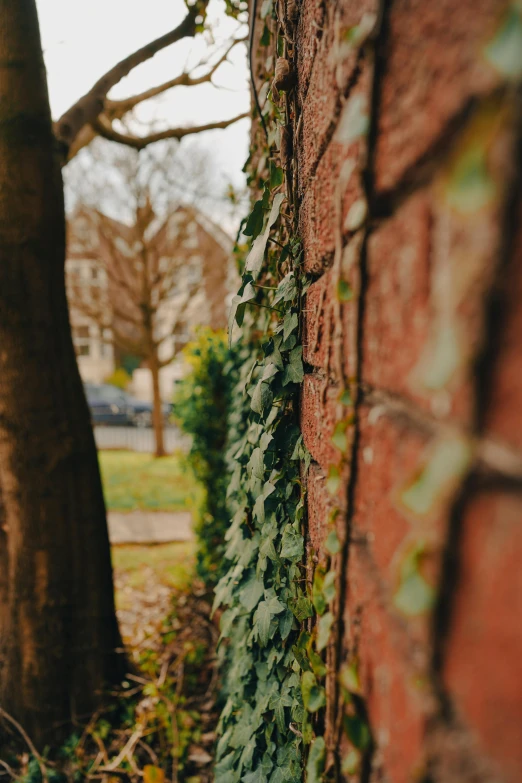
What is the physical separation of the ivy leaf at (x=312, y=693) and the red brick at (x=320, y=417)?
42cm

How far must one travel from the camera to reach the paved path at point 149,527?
668cm

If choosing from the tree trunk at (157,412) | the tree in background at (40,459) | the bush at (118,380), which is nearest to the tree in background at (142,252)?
the tree trunk at (157,412)

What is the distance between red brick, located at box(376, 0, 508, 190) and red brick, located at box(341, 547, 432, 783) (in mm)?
546

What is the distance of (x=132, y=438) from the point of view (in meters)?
19.0

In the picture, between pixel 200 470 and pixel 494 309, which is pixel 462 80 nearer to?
pixel 494 309

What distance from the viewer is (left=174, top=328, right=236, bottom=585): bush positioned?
185 inches

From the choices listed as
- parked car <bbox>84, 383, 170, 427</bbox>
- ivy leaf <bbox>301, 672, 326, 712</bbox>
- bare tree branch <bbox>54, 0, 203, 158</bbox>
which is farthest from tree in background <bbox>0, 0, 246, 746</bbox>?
parked car <bbox>84, 383, 170, 427</bbox>

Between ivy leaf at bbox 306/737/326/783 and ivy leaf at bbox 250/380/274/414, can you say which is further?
ivy leaf at bbox 250/380/274/414

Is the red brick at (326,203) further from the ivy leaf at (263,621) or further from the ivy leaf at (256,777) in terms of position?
the ivy leaf at (256,777)

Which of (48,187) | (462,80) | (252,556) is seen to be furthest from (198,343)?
(462,80)

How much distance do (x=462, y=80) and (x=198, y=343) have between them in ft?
16.0

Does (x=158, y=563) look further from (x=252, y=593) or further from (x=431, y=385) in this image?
(x=431, y=385)

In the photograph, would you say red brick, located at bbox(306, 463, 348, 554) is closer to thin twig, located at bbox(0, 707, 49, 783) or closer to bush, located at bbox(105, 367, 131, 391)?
thin twig, located at bbox(0, 707, 49, 783)

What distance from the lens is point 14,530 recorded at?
8.99 feet
